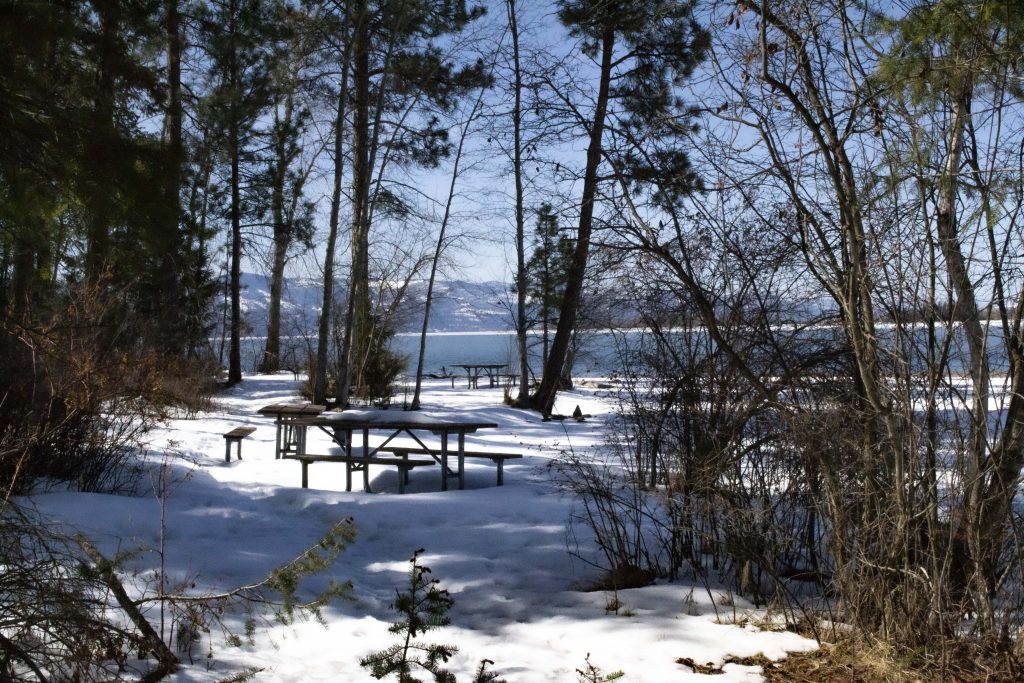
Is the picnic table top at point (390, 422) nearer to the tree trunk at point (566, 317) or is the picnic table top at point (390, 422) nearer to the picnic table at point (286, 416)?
the picnic table at point (286, 416)

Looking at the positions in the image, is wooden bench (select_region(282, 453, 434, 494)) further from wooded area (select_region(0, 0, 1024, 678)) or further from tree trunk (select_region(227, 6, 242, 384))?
tree trunk (select_region(227, 6, 242, 384))

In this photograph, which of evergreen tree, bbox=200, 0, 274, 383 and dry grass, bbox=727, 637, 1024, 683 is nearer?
dry grass, bbox=727, 637, 1024, 683

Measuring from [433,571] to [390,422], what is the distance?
8.63 feet

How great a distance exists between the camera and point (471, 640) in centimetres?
476

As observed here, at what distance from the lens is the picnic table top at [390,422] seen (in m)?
8.20

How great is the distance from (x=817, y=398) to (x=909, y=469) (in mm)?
910

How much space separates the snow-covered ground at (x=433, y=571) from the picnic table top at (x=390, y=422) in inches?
23.6

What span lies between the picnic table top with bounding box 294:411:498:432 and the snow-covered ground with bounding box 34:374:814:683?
600 mm

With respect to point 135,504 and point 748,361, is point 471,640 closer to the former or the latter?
point 748,361

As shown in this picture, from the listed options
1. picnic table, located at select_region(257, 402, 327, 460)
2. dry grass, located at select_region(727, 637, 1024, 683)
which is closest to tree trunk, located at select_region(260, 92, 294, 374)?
picnic table, located at select_region(257, 402, 327, 460)

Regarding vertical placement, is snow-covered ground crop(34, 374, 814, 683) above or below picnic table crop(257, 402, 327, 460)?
below

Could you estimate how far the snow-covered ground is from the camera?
14.1 ft

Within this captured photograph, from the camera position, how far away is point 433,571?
19.3ft

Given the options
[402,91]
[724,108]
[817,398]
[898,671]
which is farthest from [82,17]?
[402,91]
